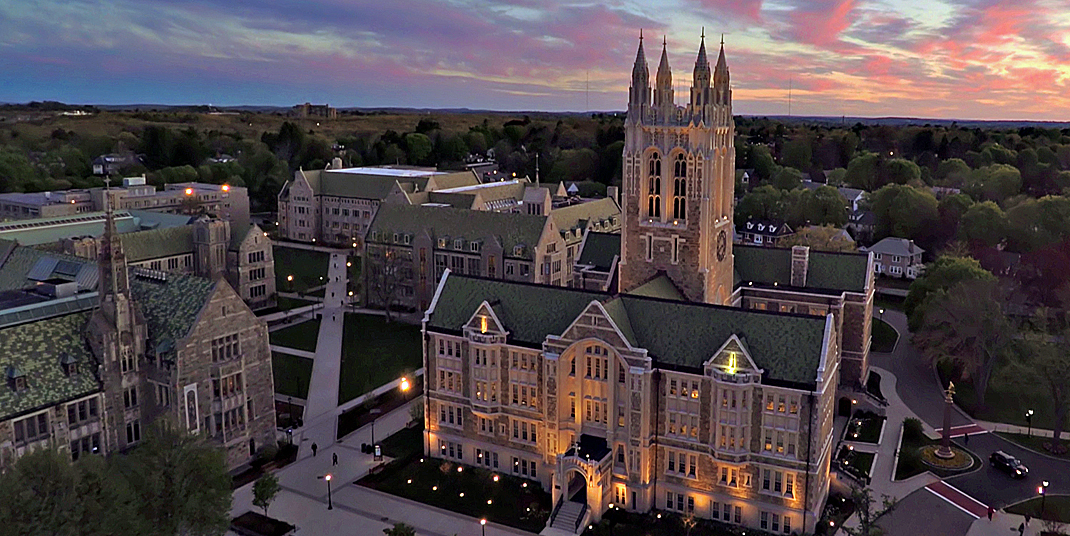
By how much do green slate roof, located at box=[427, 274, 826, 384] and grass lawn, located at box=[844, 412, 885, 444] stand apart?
21.1 m

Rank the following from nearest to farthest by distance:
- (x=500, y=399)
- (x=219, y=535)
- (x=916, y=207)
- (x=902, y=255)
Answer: (x=219, y=535)
(x=500, y=399)
(x=902, y=255)
(x=916, y=207)

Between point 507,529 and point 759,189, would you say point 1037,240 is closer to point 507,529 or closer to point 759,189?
point 759,189

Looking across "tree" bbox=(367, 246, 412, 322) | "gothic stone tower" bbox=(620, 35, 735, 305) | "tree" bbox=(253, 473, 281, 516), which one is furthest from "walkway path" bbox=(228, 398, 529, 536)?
"tree" bbox=(367, 246, 412, 322)

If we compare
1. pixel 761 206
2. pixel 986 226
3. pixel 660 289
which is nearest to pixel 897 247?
pixel 986 226

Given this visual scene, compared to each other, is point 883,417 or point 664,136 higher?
point 664,136

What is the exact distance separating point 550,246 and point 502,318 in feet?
147

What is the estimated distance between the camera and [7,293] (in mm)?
65750

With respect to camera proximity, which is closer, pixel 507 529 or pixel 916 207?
pixel 507 529

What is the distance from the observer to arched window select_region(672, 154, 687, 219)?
2844 inches

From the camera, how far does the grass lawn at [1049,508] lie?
58094 millimetres

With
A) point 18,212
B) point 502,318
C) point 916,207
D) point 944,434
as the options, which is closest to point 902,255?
point 916,207

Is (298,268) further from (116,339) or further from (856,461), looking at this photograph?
(856,461)

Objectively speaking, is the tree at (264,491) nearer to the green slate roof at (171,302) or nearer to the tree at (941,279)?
the green slate roof at (171,302)

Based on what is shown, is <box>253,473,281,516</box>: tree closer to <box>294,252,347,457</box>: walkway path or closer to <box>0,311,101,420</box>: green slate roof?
<box>294,252,347,457</box>: walkway path
